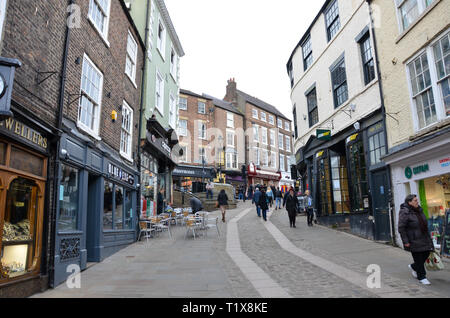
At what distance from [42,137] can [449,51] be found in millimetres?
9194

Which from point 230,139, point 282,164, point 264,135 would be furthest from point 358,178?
point 282,164

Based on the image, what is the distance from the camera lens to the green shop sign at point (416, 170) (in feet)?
27.3

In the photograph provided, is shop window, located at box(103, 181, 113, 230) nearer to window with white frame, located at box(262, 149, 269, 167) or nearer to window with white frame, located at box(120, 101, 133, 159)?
window with white frame, located at box(120, 101, 133, 159)

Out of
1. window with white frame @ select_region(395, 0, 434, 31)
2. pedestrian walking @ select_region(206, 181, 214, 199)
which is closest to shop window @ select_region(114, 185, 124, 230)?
window with white frame @ select_region(395, 0, 434, 31)

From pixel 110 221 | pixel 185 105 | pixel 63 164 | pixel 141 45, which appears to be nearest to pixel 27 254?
pixel 63 164

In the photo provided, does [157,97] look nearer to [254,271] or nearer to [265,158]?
[254,271]

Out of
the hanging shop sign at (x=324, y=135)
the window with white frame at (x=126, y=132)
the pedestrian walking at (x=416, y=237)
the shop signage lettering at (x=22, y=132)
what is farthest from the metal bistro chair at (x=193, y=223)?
the pedestrian walking at (x=416, y=237)

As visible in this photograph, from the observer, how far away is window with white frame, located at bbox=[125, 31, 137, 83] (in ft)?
38.9

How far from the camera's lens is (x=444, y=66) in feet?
25.9

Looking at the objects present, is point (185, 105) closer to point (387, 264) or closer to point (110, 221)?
point (110, 221)

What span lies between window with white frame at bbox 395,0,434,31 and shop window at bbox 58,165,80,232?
9695 mm

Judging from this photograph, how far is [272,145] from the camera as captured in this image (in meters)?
43.7

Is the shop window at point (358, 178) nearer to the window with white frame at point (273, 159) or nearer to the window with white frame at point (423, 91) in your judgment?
the window with white frame at point (423, 91)

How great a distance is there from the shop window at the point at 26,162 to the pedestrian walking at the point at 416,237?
6.79m
